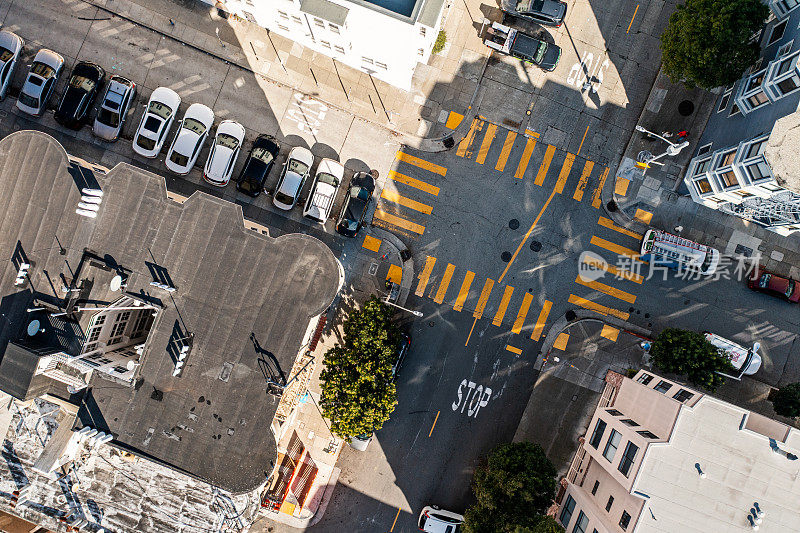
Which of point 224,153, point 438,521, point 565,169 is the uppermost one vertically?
point 565,169

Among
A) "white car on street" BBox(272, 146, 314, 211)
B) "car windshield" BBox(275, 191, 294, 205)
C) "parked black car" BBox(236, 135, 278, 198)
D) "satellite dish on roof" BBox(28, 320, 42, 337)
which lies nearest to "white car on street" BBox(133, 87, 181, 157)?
"parked black car" BBox(236, 135, 278, 198)

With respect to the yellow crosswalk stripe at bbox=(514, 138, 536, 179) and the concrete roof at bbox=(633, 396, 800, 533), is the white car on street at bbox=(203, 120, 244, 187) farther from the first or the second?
the concrete roof at bbox=(633, 396, 800, 533)

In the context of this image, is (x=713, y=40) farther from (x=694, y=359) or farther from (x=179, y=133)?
(x=179, y=133)

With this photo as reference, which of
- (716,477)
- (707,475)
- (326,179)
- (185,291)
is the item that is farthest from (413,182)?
(716,477)

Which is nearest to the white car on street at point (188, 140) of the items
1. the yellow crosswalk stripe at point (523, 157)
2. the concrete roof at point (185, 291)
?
the concrete roof at point (185, 291)

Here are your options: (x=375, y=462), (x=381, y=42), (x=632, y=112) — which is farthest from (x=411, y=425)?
(x=632, y=112)

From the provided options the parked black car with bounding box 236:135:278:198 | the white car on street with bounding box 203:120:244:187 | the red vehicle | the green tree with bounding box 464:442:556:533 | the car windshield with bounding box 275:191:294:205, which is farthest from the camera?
the red vehicle

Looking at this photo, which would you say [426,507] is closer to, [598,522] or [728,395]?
[598,522]
